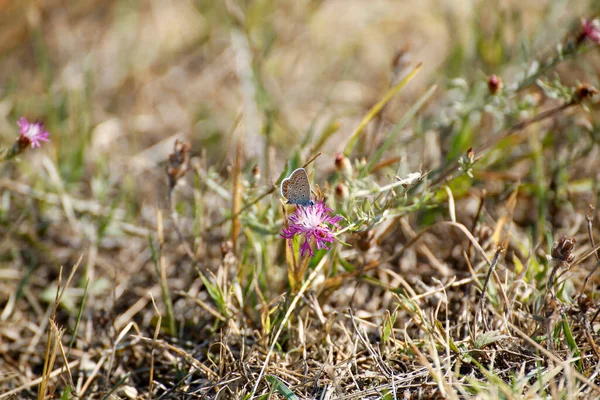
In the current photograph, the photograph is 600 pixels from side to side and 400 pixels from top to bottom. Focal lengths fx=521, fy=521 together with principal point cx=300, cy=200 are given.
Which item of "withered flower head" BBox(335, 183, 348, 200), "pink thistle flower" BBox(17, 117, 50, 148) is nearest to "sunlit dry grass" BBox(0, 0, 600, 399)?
"withered flower head" BBox(335, 183, 348, 200)

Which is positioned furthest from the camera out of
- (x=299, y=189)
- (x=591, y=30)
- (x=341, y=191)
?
(x=591, y=30)

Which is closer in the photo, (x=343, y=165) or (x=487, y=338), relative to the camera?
(x=487, y=338)

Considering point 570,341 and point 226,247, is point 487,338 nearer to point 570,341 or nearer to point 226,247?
point 570,341

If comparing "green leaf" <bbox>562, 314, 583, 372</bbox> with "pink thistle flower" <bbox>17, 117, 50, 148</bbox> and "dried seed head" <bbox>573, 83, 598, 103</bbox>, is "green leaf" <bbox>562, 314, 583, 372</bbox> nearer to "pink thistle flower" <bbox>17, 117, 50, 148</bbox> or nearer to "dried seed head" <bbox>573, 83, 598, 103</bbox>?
"dried seed head" <bbox>573, 83, 598, 103</bbox>

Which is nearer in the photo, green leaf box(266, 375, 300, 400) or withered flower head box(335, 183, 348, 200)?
green leaf box(266, 375, 300, 400)

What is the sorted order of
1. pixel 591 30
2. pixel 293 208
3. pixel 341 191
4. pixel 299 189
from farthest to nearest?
pixel 293 208 < pixel 591 30 < pixel 341 191 < pixel 299 189

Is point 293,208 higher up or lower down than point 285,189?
lower down

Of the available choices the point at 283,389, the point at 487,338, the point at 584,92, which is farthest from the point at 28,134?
the point at 584,92

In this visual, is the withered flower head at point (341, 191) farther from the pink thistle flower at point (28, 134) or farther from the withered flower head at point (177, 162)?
the pink thistle flower at point (28, 134)
